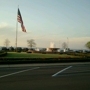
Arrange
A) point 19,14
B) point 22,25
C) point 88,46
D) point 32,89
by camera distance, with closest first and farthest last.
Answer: point 32,89, point 22,25, point 19,14, point 88,46

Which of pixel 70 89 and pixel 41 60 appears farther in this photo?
pixel 41 60

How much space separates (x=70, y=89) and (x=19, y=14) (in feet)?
101

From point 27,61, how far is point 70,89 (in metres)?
15.9

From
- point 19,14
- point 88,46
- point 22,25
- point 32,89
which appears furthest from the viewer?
point 88,46

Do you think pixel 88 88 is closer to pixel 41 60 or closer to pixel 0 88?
pixel 0 88

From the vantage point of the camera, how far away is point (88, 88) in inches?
365

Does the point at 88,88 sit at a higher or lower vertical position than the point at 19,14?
lower

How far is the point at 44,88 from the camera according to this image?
9078 mm

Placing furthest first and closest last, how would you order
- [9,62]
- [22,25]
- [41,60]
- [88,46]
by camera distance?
[88,46] → [22,25] → [41,60] → [9,62]

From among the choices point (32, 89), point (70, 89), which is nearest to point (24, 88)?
point (32, 89)

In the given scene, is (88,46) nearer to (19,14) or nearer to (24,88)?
(19,14)

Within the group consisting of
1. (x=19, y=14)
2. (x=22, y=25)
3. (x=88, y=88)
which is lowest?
(x=88, y=88)

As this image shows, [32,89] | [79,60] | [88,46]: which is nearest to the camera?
[32,89]

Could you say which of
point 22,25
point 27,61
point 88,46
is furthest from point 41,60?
point 88,46
